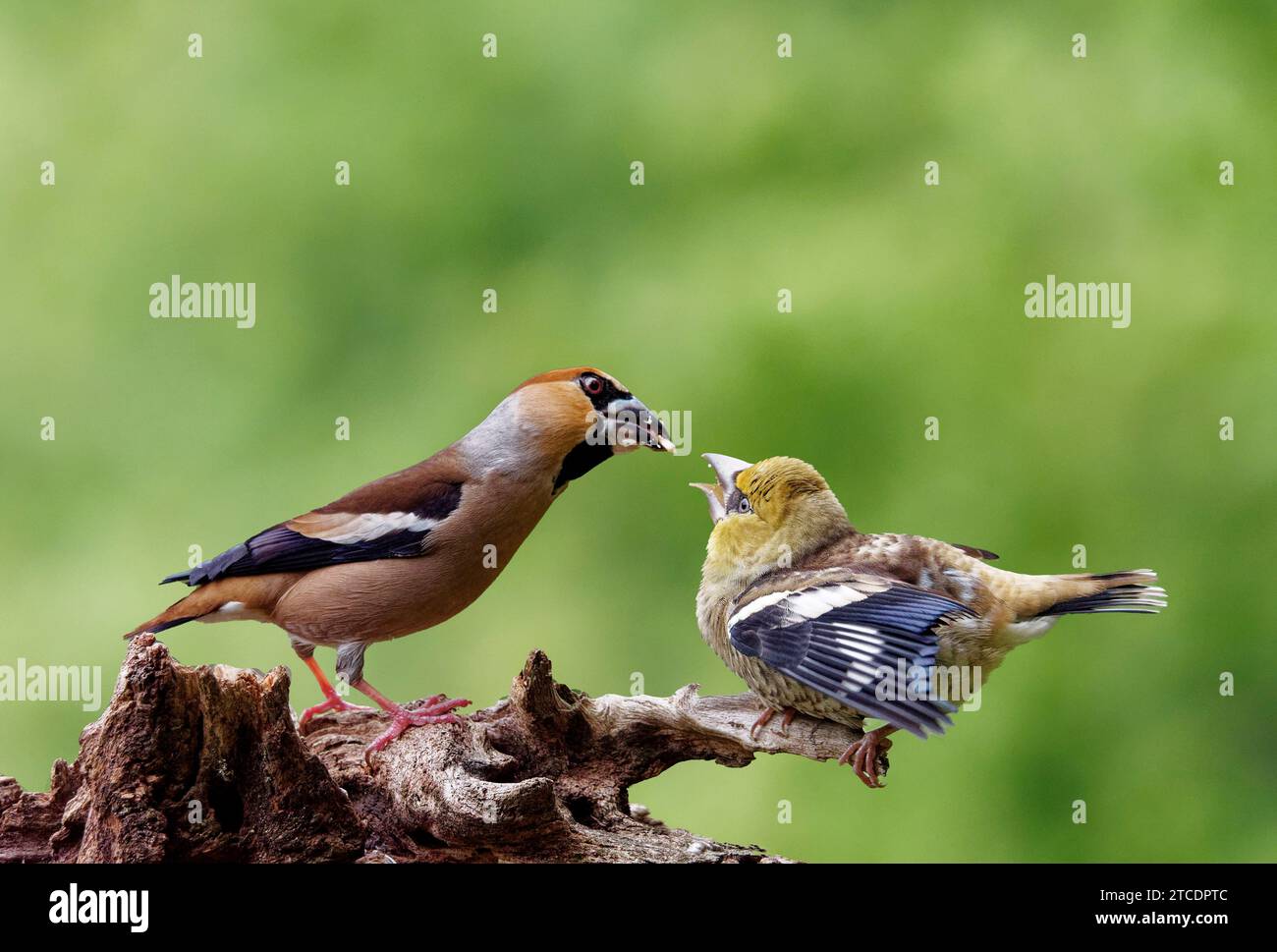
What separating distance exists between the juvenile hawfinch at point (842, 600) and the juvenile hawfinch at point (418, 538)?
0.35 metres

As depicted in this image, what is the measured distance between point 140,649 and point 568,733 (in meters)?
1.15

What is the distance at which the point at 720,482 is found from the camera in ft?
12.3

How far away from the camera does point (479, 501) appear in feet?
12.0

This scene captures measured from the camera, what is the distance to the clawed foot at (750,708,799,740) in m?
3.63

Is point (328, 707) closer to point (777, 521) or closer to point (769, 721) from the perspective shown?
point (769, 721)

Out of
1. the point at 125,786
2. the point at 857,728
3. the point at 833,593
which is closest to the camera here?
the point at 125,786

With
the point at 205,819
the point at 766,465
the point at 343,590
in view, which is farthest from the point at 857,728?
the point at 205,819

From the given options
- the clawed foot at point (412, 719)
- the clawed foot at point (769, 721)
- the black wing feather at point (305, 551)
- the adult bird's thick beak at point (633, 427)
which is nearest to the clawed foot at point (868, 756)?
the clawed foot at point (769, 721)

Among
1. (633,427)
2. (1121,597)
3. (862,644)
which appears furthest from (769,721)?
(1121,597)

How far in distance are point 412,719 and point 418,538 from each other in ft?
1.63

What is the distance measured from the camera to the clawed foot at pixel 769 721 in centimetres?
363

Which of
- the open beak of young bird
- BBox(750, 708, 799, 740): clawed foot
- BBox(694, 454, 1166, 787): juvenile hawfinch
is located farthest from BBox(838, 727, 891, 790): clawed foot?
the open beak of young bird

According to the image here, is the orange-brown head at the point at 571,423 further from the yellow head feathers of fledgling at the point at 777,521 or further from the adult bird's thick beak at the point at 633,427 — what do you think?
the yellow head feathers of fledgling at the point at 777,521
